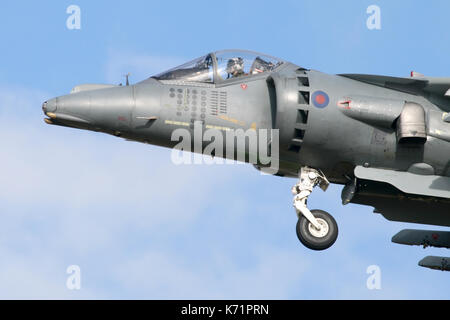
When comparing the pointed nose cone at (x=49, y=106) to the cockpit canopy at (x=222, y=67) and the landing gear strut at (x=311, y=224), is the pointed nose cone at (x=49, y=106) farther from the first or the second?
the landing gear strut at (x=311, y=224)

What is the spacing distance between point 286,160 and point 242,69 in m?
2.10

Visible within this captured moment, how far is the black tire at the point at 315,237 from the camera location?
1859 centimetres

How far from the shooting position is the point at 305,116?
18.3 meters

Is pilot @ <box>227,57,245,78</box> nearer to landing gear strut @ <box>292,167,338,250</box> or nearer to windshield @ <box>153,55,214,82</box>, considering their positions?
windshield @ <box>153,55,214,82</box>

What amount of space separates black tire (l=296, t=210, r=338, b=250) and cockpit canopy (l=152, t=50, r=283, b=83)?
10.6 ft

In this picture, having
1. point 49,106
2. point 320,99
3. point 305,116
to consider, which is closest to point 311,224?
point 305,116

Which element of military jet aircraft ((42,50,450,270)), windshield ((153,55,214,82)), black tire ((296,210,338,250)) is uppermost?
windshield ((153,55,214,82))

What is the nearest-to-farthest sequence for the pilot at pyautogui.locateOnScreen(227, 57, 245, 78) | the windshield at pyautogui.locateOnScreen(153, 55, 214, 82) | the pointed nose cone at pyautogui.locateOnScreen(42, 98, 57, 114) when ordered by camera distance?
the pointed nose cone at pyautogui.locateOnScreen(42, 98, 57, 114) → the windshield at pyautogui.locateOnScreen(153, 55, 214, 82) → the pilot at pyautogui.locateOnScreen(227, 57, 245, 78)

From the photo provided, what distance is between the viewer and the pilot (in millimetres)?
19109

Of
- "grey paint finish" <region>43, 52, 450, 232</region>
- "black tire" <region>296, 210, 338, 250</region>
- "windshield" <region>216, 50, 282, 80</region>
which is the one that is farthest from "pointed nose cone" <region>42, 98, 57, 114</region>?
"black tire" <region>296, 210, 338, 250</region>

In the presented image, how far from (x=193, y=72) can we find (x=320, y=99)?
2.71 meters

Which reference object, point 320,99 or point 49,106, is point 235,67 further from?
point 49,106

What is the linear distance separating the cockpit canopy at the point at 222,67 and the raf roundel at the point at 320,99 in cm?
135

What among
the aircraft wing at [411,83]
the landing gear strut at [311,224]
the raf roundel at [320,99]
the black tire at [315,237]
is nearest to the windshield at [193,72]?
the raf roundel at [320,99]
